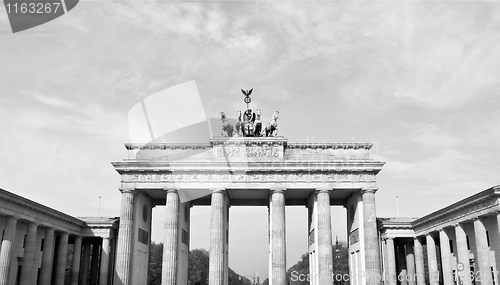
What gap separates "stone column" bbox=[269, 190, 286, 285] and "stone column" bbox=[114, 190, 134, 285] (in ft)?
45.0

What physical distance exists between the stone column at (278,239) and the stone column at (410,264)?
638 inches

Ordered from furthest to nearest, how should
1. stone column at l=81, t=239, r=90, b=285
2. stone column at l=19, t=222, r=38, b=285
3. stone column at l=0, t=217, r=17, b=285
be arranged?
stone column at l=81, t=239, r=90, b=285 → stone column at l=19, t=222, r=38, b=285 → stone column at l=0, t=217, r=17, b=285

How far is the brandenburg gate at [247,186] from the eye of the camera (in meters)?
42.3

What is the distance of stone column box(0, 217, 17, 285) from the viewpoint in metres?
33.3

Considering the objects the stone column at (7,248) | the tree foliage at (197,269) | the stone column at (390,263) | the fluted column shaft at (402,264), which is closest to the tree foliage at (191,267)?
the tree foliage at (197,269)

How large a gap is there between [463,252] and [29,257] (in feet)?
118

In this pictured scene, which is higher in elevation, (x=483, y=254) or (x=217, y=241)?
(x=217, y=241)

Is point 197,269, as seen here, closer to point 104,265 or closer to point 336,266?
point 336,266

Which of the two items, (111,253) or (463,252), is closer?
(463,252)

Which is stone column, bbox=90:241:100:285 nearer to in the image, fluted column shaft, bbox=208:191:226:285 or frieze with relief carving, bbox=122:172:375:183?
frieze with relief carving, bbox=122:172:375:183

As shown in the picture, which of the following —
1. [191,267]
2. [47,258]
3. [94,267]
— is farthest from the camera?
[191,267]

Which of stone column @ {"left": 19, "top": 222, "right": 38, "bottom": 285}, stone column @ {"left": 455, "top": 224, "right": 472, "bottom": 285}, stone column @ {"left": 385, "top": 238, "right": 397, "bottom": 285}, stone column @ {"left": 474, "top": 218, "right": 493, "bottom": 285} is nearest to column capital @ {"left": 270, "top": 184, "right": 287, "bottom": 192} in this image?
stone column @ {"left": 385, "top": 238, "right": 397, "bottom": 285}

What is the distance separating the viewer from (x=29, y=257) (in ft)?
120

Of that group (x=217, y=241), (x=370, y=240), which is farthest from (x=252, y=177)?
(x=370, y=240)
